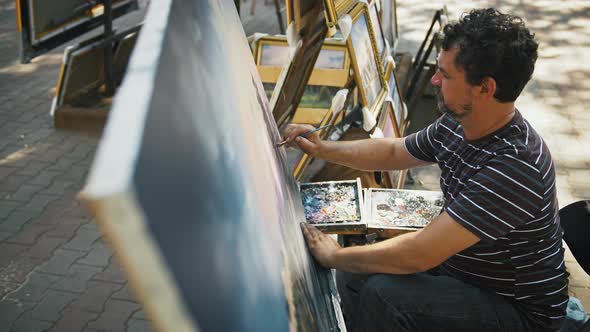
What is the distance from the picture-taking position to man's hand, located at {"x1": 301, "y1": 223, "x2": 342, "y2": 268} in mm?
1527

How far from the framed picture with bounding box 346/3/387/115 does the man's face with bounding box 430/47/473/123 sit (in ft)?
4.17

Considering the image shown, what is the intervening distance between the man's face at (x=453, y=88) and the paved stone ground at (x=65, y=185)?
5.61ft

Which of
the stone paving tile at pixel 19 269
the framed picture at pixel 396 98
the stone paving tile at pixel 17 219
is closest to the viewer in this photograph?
the stone paving tile at pixel 19 269

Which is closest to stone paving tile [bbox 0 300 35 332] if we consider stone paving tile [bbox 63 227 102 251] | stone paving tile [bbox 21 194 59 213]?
stone paving tile [bbox 63 227 102 251]

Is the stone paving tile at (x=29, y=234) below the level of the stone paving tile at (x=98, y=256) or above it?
above

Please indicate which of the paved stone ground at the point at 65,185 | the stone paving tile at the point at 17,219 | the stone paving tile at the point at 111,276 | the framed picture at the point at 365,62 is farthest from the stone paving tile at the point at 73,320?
the framed picture at the point at 365,62

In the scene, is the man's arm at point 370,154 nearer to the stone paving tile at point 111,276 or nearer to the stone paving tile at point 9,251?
the stone paving tile at point 111,276

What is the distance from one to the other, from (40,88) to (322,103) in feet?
8.79

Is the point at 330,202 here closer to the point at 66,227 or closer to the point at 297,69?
the point at 297,69

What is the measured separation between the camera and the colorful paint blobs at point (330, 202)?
1.84 m

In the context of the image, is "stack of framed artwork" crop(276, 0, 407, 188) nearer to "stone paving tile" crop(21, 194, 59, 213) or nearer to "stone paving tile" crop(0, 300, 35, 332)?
"stone paving tile" crop(0, 300, 35, 332)

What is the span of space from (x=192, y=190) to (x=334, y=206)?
1.33m

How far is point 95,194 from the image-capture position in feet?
1.40

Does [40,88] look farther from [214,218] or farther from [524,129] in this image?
[214,218]
